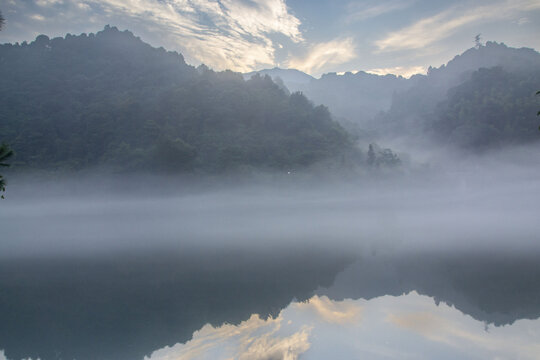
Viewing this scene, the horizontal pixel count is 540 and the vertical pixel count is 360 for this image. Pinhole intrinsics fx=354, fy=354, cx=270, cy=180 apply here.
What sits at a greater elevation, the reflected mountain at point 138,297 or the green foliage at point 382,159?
the green foliage at point 382,159

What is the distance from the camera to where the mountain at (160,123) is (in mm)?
72438

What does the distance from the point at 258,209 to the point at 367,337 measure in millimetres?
52625

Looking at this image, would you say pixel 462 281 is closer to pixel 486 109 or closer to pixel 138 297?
pixel 138 297

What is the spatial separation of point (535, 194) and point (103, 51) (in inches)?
4563

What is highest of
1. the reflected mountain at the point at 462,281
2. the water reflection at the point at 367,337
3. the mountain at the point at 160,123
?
the mountain at the point at 160,123

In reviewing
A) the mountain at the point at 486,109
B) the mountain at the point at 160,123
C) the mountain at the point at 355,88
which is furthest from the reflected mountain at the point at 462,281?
the mountain at the point at 355,88

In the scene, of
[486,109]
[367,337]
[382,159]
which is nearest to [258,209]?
[382,159]

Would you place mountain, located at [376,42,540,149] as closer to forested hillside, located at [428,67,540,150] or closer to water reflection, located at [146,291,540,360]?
forested hillside, located at [428,67,540,150]

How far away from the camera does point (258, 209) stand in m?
60.3

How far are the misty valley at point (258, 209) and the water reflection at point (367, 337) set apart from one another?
0.21 ft

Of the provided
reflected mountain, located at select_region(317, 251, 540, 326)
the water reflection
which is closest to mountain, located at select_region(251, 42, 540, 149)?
A: reflected mountain, located at select_region(317, 251, 540, 326)

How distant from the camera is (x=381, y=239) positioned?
73.5 feet

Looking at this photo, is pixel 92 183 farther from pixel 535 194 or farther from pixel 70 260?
pixel 535 194

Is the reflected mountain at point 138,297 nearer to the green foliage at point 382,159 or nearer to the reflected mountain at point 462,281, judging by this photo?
the reflected mountain at point 462,281
